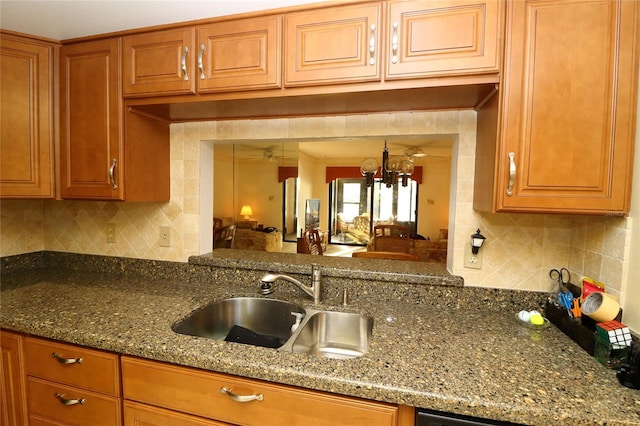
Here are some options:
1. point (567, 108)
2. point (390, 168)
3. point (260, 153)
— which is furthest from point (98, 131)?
point (390, 168)

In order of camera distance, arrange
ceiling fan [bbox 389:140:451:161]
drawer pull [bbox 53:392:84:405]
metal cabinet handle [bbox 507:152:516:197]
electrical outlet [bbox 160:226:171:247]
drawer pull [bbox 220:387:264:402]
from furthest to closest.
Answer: ceiling fan [bbox 389:140:451:161], electrical outlet [bbox 160:226:171:247], drawer pull [bbox 53:392:84:405], metal cabinet handle [bbox 507:152:516:197], drawer pull [bbox 220:387:264:402]

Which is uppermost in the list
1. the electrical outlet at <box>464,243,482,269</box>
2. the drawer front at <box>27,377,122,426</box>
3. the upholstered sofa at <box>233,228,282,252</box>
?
the electrical outlet at <box>464,243,482,269</box>

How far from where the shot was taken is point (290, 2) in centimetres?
120

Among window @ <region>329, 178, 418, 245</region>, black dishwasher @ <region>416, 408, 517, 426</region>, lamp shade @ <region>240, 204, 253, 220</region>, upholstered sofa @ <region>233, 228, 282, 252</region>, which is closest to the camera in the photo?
black dishwasher @ <region>416, 408, 517, 426</region>

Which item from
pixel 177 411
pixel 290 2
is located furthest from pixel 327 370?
pixel 290 2

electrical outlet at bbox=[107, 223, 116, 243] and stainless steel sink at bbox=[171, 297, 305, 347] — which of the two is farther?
electrical outlet at bbox=[107, 223, 116, 243]

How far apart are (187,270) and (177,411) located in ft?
2.74

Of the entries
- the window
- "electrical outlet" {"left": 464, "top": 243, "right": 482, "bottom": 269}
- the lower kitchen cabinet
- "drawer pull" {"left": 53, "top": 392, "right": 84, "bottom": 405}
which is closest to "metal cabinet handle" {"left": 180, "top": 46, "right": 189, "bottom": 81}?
the lower kitchen cabinet

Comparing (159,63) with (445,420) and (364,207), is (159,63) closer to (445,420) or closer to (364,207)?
(445,420)

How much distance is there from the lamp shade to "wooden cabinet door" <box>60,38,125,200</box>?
3.41 m

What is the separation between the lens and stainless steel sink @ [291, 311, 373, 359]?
1.27m

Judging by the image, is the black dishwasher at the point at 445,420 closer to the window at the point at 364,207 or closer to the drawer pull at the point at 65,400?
the drawer pull at the point at 65,400

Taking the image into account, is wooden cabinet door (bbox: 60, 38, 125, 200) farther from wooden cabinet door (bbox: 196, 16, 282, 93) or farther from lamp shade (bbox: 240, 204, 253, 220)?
lamp shade (bbox: 240, 204, 253, 220)

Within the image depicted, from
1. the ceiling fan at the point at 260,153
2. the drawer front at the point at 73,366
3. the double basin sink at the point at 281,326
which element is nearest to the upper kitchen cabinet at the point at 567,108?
the double basin sink at the point at 281,326
